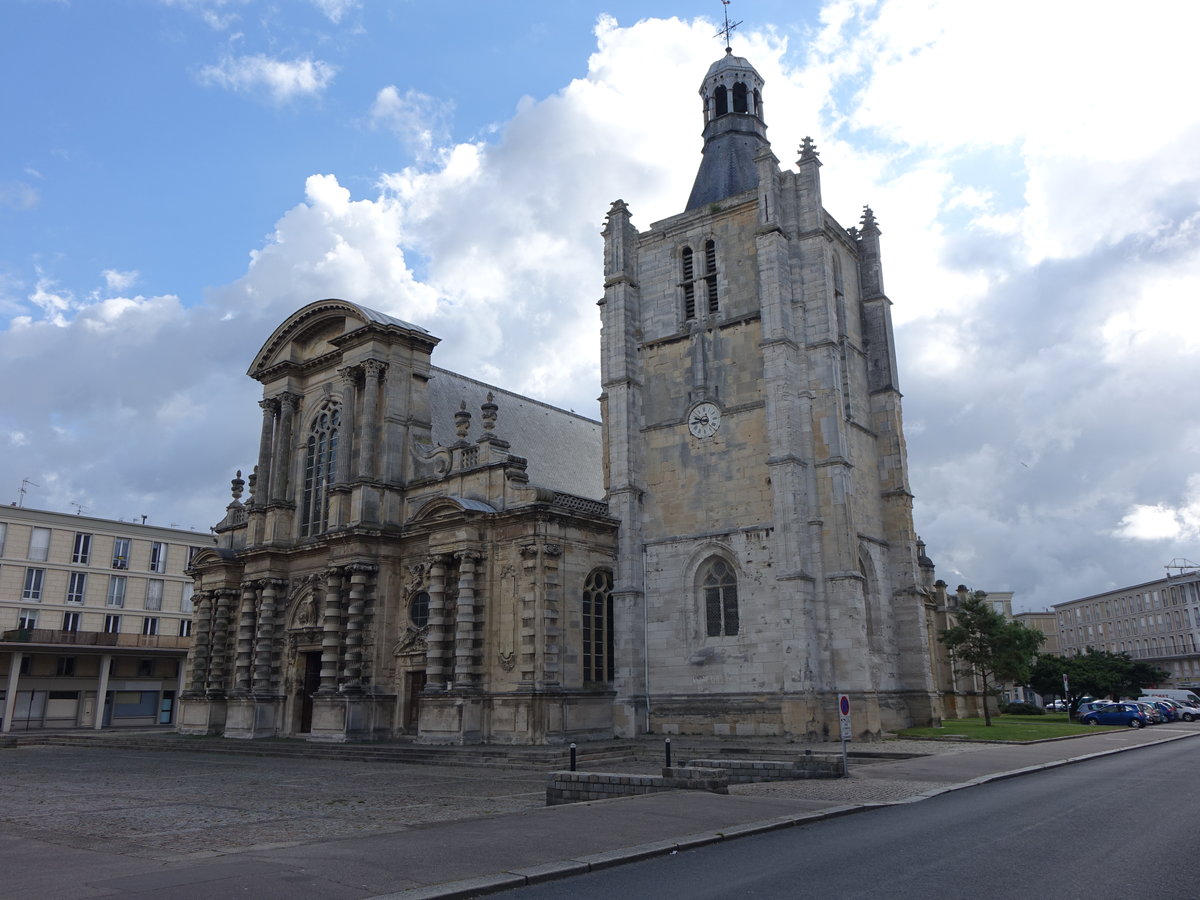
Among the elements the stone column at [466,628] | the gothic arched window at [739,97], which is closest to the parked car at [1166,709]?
the gothic arched window at [739,97]

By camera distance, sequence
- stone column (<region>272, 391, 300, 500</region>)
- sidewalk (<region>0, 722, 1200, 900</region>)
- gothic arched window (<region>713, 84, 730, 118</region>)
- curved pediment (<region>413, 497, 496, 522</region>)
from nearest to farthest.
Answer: sidewalk (<region>0, 722, 1200, 900</region>)
curved pediment (<region>413, 497, 496, 522</region>)
gothic arched window (<region>713, 84, 730, 118</region>)
stone column (<region>272, 391, 300, 500</region>)

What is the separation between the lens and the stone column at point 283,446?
3878 centimetres

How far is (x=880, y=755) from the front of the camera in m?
22.5

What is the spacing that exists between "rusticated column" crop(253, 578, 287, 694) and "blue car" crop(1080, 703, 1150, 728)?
35319 millimetres

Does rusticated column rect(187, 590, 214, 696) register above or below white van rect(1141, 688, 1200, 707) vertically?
above

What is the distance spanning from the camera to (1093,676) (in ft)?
175

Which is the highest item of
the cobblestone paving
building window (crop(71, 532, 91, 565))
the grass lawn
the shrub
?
building window (crop(71, 532, 91, 565))

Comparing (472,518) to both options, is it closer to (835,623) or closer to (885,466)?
(835,623)

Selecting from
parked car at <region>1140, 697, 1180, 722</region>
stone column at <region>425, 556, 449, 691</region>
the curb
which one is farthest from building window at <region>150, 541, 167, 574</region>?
parked car at <region>1140, 697, 1180, 722</region>

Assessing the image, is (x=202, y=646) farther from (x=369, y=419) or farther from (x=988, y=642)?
(x=988, y=642)

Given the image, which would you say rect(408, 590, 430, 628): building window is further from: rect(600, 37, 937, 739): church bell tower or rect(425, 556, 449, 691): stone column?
rect(600, 37, 937, 739): church bell tower

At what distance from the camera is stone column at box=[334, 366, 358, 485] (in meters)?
35.3

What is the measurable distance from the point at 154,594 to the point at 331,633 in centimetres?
3379

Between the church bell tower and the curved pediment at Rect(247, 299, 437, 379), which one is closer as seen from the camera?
the church bell tower
